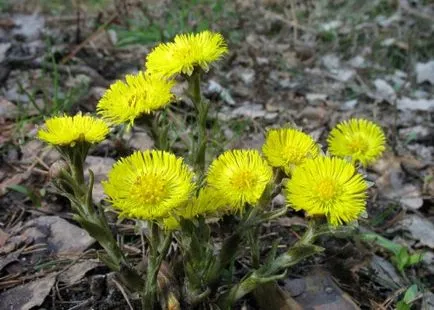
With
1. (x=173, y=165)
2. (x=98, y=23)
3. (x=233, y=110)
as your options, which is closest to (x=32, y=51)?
(x=98, y=23)

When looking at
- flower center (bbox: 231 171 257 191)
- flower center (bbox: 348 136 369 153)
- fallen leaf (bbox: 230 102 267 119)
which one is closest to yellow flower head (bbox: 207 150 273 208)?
flower center (bbox: 231 171 257 191)

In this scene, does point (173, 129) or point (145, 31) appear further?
point (145, 31)

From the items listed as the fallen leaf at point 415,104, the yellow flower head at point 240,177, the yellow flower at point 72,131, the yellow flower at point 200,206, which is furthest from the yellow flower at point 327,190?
the fallen leaf at point 415,104

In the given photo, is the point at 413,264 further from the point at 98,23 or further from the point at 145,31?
the point at 98,23

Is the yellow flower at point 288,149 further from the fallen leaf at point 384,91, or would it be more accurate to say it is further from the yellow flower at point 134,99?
Result: the fallen leaf at point 384,91

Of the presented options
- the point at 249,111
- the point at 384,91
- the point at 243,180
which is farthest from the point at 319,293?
the point at 384,91

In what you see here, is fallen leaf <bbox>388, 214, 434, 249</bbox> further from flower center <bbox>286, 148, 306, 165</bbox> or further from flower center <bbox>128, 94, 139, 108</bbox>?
flower center <bbox>128, 94, 139, 108</bbox>
